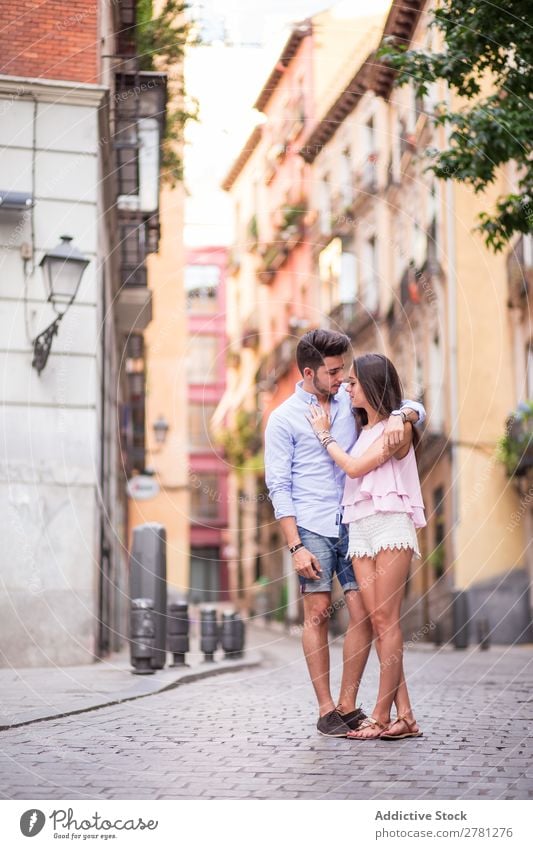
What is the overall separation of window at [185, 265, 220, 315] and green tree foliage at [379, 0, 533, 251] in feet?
92.9

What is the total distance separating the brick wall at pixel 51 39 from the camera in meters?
9.10

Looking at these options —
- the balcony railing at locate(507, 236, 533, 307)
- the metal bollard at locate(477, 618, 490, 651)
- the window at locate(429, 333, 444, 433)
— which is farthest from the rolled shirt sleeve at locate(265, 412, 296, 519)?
the window at locate(429, 333, 444, 433)

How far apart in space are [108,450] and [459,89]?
728cm

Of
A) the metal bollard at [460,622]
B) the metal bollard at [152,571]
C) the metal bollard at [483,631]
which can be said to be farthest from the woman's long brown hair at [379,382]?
the metal bollard at [483,631]

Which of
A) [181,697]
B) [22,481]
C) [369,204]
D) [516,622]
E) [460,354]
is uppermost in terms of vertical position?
[369,204]

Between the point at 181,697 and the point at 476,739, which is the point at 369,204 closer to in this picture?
the point at 181,697

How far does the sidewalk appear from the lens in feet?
23.0

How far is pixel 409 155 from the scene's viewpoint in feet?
90.3

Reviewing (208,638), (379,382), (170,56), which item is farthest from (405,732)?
(170,56)

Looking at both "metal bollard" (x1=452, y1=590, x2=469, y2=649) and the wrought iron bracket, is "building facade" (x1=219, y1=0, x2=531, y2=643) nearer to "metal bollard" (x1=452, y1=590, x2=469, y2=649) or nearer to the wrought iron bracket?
"metal bollard" (x1=452, y1=590, x2=469, y2=649)

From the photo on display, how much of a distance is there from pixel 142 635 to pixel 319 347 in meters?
5.74

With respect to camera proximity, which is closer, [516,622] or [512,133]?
[512,133]

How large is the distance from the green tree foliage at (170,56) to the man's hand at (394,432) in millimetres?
6131
